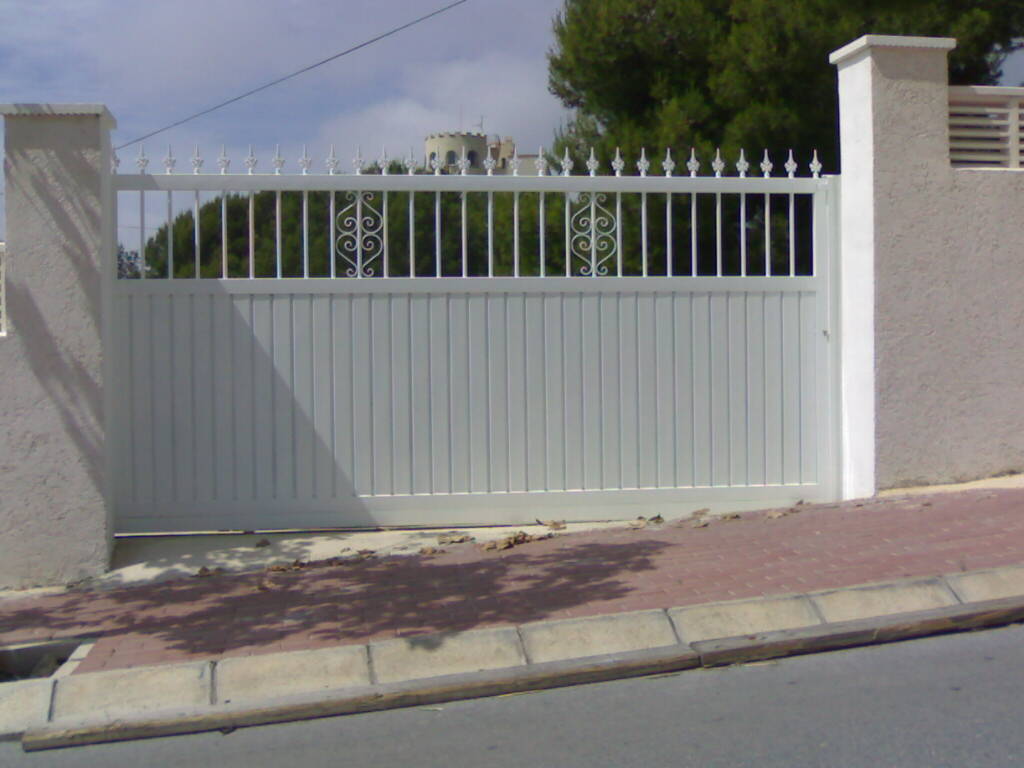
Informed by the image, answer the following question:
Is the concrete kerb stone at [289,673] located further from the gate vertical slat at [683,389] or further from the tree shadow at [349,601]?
the gate vertical slat at [683,389]

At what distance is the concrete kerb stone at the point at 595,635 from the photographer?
16.6ft

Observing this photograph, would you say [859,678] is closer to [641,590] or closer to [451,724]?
[641,590]

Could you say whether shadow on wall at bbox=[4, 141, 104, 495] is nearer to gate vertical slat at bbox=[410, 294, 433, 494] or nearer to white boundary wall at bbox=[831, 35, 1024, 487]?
gate vertical slat at bbox=[410, 294, 433, 494]

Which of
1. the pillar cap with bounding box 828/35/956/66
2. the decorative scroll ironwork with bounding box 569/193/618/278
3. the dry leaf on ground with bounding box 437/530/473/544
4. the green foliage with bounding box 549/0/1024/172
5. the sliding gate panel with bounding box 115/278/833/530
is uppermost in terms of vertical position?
the green foliage with bounding box 549/0/1024/172

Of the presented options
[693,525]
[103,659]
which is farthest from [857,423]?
[103,659]

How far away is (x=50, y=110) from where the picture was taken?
6.43 m

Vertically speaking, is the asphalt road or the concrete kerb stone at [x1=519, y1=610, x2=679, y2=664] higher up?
the concrete kerb stone at [x1=519, y1=610, x2=679, y2=664]

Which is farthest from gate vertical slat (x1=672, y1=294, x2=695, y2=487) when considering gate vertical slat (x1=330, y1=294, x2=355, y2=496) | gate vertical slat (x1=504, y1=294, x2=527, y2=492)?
gate vertical slat (x1=330, y1=294, x2=355, y2=496)

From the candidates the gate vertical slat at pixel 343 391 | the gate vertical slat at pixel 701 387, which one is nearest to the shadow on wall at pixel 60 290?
the gate vertical slat at pixel 343 391

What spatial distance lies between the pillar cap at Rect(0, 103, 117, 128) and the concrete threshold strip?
10.7 feet

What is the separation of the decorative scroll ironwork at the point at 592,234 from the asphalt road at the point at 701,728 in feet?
10.3

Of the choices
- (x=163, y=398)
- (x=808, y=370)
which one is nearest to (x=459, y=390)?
(x=163, y=398)

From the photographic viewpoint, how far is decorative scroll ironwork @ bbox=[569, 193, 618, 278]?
734 cm

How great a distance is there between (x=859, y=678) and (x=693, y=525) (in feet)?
7.89
